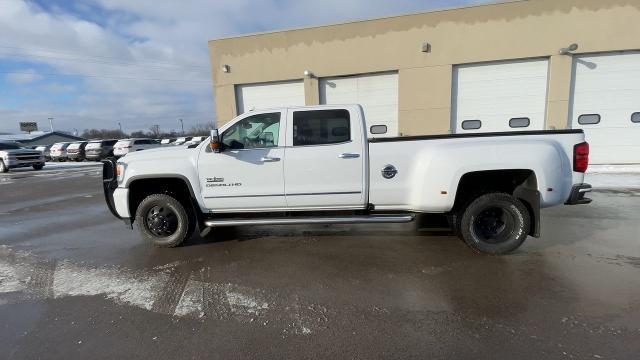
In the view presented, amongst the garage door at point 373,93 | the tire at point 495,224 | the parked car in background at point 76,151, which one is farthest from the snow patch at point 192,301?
the parked car in background at point 76,151

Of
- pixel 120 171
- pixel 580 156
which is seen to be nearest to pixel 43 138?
pixel 120 171

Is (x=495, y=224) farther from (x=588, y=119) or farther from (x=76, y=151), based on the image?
(x=76, y=151)

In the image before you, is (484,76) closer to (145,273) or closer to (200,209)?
(200,209)

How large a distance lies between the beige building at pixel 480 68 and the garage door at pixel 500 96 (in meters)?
0.03

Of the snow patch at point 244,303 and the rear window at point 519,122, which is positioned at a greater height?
the rear window at point 519,122

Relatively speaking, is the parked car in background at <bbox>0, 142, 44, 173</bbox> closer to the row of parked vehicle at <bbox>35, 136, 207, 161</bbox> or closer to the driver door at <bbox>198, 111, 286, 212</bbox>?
the row of parked vehicle at <bbox>35, 136, 207, 161</bbox>

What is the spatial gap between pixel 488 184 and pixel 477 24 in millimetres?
10005

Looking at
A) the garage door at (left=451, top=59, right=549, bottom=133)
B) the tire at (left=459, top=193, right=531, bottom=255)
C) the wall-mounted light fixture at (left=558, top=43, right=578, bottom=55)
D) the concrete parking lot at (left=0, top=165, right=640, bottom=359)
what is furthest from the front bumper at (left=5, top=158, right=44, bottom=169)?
the wall-mounted light fixture at (left=558, top=43, right=578, bottom=55)

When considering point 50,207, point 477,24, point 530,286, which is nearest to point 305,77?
point 477,24

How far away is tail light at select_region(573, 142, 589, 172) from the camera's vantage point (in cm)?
421

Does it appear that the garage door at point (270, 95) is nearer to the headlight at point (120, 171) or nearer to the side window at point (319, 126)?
the side window at point (319, 126)

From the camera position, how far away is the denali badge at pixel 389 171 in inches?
177

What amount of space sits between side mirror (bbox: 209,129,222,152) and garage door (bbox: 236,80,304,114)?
10045 mm

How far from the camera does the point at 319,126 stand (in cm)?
473
